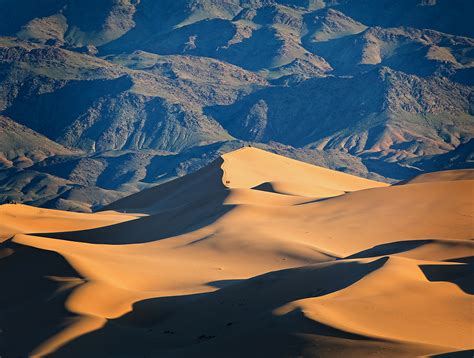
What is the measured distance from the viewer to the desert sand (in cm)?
2614

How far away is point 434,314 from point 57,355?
1016cm

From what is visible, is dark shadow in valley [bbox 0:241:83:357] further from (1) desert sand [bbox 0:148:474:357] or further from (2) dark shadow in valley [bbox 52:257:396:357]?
(2) dark shadow in valley [bbox 52:257:396:357]

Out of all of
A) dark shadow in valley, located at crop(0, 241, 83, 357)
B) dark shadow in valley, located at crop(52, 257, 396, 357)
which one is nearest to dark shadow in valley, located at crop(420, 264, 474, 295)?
dark shadow in valley, located at crop(52, 257, 396, 357)

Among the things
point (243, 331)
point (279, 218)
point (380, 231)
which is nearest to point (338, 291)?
point (243, 331)

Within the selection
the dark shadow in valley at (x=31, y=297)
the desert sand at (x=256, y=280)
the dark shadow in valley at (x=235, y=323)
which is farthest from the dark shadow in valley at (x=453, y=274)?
the dark shadow in valley at (x=31, y=297)

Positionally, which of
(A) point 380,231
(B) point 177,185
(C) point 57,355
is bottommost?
(B) point 177,185

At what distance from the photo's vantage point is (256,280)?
1323 inches

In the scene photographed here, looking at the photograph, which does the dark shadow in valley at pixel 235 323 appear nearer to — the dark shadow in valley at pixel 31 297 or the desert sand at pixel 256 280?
the desert sand at pixel 256 280

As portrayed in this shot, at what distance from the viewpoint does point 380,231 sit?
164 ft

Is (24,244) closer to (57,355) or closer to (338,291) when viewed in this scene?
(57,355)

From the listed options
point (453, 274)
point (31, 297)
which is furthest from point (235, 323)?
point (31, 297)

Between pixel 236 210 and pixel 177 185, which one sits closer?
pixel 236 210

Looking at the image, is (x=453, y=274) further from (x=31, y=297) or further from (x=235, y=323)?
(x=31, y=297)

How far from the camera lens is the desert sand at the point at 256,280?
2614 cm
